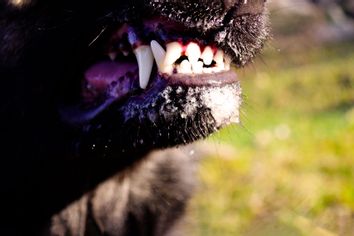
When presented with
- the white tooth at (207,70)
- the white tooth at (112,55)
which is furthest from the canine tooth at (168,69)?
the white tooth at (112,55)

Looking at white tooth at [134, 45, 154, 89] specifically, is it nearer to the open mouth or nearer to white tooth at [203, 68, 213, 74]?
the open mouth

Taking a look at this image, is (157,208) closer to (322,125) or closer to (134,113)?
(134,113)

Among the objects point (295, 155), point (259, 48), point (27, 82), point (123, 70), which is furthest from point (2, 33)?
point (295, 155)

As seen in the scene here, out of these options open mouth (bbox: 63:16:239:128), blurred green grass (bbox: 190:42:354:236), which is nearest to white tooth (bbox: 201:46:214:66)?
open mouth (bbox: 63:16:239:128)

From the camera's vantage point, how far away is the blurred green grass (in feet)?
14.4

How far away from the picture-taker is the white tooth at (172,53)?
114 inches

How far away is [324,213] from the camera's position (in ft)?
14.9

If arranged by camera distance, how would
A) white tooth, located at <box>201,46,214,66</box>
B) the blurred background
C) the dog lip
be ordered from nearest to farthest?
the dog lip
white tooth, located at <box>201,46,214,66</box>
the blurred background

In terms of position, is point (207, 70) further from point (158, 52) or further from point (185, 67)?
point (158, 52)

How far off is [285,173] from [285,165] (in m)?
0.30

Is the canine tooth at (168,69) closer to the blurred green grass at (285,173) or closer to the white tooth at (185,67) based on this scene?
the white tooth at (185,67)

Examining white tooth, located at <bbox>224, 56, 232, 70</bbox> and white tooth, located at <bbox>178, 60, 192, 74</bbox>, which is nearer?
white tooth, located at <bbox>178, 60, 192, 74</bbox>

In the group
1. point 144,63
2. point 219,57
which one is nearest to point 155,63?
point 144,63

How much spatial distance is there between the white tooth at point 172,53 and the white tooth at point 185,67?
3cm
